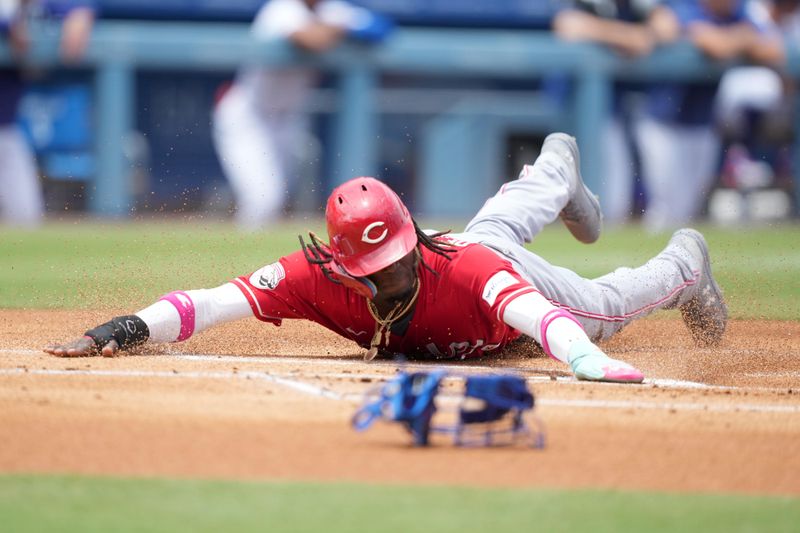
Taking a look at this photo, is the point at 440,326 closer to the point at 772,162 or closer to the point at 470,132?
the point at 470,132

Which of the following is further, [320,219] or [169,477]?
[320,219]

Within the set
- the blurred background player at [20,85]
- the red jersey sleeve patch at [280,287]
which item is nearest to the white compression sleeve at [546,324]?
the red jersey sleeve patch at [280,287]

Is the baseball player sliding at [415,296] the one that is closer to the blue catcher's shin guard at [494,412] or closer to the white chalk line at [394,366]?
the white chalk line at [394,366]

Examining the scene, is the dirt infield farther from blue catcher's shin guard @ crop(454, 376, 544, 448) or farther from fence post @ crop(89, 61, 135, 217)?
fence post @ crop(89, 61, 135, 217)

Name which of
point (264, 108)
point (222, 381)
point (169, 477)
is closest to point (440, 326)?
point (222, 381)

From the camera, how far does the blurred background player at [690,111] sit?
53.2 feet

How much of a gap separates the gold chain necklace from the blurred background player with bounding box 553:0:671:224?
11.4 m

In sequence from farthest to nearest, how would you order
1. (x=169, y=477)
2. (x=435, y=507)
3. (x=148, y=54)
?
(x=148, y=54), (x=169, y=477), (x=435, y=507)

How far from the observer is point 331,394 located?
15.7ft

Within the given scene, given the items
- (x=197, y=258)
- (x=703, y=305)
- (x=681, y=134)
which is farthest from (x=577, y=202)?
(x=681, y=134)

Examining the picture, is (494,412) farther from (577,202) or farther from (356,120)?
(356,120)

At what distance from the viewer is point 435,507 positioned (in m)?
3.29

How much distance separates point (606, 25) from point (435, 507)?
46.0 ft

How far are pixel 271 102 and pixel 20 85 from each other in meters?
2.84
